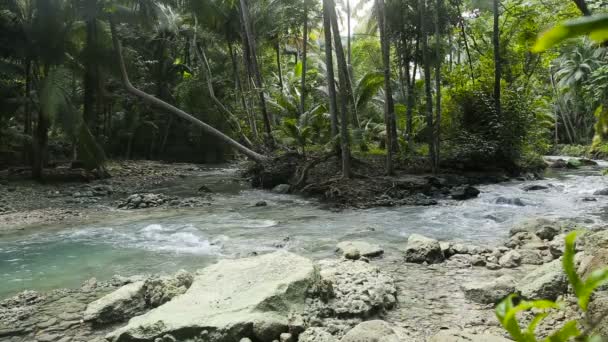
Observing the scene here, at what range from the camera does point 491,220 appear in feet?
29.6

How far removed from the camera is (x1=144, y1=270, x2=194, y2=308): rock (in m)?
4.70

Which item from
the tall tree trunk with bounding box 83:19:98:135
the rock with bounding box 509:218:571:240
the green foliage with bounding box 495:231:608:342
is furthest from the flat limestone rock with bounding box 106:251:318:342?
the tall tree trunk with bounding box 83:19:98:135

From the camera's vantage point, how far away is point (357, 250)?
6297 mm

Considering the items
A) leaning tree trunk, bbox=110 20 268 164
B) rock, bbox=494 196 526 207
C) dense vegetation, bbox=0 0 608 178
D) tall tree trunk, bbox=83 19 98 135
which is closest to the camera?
rock, bbox=494 196 526 207

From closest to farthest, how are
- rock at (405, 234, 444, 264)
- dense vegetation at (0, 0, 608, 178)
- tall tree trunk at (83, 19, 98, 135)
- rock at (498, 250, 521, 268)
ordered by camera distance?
rock at (498, 250, 521, 268)
rock at (405, 234, 444, 264)
dense vegetation at (0, 0, 608, 178)
tall tree trunk at (83, 19, 98, 135)

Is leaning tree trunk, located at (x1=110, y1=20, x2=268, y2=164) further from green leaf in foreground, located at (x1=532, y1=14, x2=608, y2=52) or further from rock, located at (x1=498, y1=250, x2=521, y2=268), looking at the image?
green leaf in foreground, located at (x1=532, y1=14, x2=608, y2=52)

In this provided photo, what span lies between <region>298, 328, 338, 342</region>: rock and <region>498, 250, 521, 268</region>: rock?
294cm

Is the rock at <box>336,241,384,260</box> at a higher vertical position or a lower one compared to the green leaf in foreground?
lower

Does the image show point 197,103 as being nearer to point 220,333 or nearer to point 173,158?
point 173,158

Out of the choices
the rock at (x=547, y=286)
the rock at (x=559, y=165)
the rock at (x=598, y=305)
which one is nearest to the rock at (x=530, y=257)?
the rock at (x=547, y=286)

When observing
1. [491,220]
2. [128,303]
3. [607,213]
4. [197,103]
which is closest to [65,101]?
[197,103]

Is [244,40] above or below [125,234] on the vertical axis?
above

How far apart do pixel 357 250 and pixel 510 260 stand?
6.52 ft

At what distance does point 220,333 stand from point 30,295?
2838 mm
